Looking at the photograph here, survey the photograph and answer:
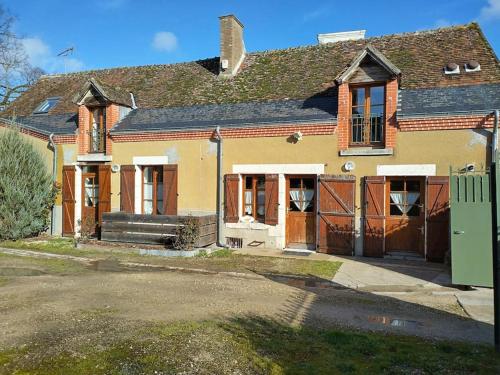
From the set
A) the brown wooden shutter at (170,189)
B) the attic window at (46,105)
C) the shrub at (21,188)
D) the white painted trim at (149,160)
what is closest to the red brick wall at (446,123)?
the brown wooden shutter at (170,189)

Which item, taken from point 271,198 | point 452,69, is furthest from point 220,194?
point 452,69

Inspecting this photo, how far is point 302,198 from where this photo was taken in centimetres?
1191

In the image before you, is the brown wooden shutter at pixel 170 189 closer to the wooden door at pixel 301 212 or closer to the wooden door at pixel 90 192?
the wooden door at pixel 90 192

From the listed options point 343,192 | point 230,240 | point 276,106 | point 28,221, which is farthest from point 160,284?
point 28,221

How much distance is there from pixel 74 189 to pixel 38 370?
36.0ft

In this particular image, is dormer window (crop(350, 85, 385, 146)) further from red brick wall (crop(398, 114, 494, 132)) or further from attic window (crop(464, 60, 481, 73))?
attic window (crop(464, 60, 481, 73))

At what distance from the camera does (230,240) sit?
12.4 m

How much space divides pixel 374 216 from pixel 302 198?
2.09 meters

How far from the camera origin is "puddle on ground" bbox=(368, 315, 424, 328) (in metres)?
5.72

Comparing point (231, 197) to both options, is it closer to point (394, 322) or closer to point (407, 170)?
point (407, 170)

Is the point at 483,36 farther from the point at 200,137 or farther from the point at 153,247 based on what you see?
the point at 153,247

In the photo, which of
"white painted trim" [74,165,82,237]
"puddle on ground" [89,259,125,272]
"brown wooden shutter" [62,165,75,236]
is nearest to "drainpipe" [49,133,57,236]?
"brown wooden shutter" [62,165,75,236]

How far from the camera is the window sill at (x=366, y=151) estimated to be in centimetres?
1070

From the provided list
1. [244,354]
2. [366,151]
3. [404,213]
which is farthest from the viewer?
[366,151]
